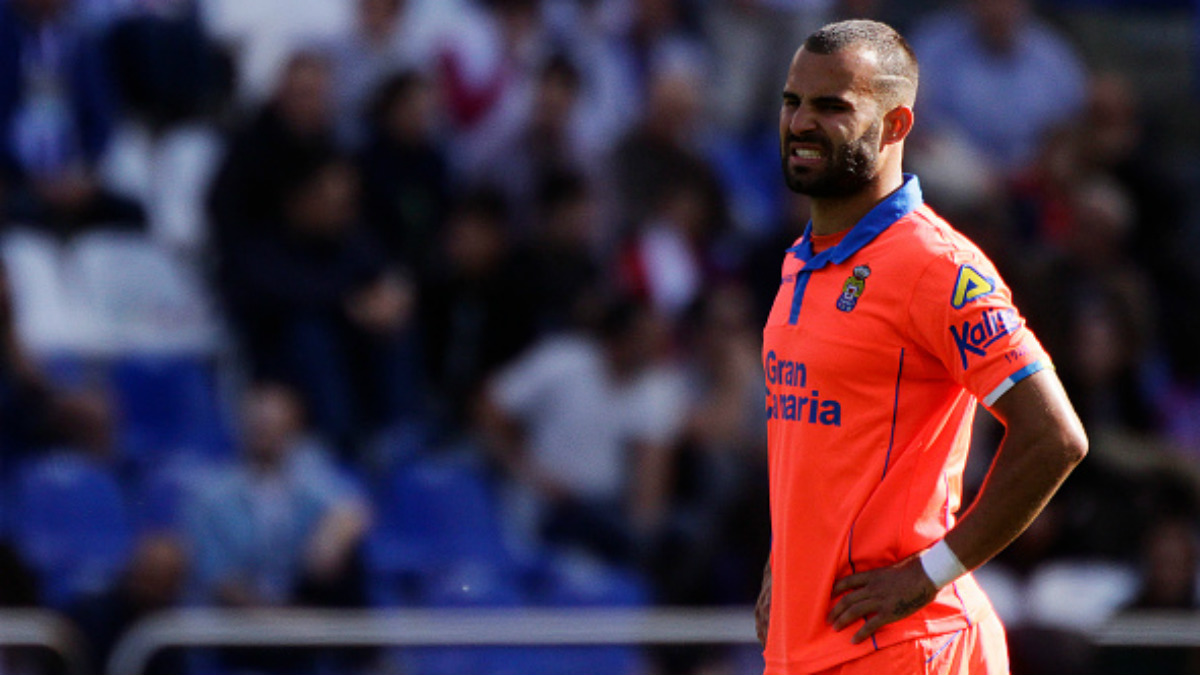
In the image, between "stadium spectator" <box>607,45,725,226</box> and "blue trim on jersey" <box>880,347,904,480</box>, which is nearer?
"blue trim on jersey" <box>880,347,904,480</box>

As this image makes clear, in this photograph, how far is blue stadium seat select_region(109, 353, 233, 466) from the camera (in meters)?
8.42

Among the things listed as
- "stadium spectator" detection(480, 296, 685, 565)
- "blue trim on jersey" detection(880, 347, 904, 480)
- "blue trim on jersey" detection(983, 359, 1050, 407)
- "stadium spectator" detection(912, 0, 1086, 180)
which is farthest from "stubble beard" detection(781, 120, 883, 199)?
"stadium spectator" detection(912, 0, 1086, 180)

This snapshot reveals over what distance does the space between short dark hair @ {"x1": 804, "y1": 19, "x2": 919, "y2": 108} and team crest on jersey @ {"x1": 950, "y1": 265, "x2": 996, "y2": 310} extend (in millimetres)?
422

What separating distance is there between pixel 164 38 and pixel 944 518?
6.16 metres

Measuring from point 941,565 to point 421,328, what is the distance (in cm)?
553

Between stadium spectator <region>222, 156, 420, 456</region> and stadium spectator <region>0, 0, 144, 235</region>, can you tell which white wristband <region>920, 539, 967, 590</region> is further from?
stadium spectator <region>0, 0, 144, 235</region>

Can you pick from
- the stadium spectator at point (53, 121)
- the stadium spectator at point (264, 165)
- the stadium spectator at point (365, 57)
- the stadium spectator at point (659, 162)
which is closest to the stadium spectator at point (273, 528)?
the stadium spectator at point (264, 165)

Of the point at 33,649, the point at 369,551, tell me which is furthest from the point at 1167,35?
the point at 33,649

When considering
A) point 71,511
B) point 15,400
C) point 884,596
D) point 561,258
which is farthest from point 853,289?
point 15,400

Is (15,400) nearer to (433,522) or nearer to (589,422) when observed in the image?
(433,522)

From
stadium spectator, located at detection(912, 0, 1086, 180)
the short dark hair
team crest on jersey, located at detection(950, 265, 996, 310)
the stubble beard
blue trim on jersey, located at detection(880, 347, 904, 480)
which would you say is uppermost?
stadium spectator, located at detection(912, 0, 1086, 180)

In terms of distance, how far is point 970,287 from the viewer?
3348mm

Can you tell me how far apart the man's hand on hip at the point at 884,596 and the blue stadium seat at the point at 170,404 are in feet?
17.8

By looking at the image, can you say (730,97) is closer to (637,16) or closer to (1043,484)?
(637,16)
